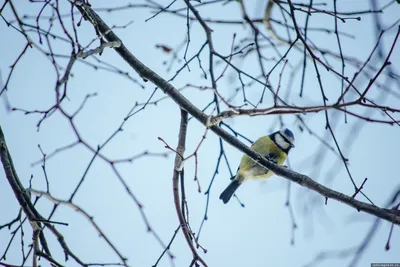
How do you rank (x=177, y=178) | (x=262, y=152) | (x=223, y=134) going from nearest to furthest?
(x=177, y=178)
(x=223, y=134)
(x=262, y=152)

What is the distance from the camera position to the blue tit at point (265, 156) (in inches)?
221

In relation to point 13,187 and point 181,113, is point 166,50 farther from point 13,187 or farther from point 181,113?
point 13,187

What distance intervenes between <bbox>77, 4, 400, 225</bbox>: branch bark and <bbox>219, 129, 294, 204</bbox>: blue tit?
2.72m

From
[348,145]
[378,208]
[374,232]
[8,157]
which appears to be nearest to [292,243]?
[378,208]

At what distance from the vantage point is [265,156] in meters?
5.79

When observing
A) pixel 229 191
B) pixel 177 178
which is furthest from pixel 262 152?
pixel 177 178

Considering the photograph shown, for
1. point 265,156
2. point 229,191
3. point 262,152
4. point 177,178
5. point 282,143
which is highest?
point 282,143

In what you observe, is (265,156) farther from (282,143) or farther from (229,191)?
(229,191)

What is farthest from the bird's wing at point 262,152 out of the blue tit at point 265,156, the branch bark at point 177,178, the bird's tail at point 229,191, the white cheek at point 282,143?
the branch bark at point 177,178

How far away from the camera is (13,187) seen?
2393 mm

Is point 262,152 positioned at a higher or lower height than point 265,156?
higher

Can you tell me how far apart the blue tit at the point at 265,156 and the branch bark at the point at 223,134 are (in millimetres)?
2725

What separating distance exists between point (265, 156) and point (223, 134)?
3.13 m

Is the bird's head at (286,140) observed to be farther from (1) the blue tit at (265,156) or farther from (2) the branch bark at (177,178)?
(2) the branch bark at (177,178)
